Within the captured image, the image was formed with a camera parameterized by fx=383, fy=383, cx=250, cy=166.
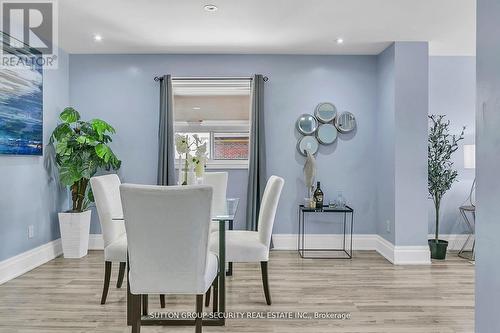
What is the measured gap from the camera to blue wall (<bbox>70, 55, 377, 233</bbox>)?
4.96 metres

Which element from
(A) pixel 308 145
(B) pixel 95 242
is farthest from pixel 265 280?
(B) pixel 95 242

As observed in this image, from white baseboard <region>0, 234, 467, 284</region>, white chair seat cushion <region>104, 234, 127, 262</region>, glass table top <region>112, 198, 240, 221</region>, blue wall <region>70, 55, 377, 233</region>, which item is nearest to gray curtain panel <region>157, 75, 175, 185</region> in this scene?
blue wall <region>70, 55, 377, 233</region>

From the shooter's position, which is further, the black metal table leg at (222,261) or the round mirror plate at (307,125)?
the round mirror plate at (307,125)

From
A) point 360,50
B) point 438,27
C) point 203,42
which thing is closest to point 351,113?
point 360,50

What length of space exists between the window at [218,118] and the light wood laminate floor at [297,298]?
5.03 ft

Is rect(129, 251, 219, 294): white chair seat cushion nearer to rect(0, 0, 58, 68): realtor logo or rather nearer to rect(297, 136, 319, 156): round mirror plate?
rect(0, 0, 58, 68): realtor logo

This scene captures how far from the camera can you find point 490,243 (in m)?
1.81

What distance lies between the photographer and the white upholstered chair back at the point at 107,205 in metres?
2.86

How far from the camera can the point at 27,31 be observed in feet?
12.9

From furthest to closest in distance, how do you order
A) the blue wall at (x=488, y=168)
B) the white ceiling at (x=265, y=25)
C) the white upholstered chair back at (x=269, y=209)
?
1. the white ceiling at (x=265, y=25)
2. the white upholstered chair back at (x=269, y=209)
3. the blue wall at (x=488, y=168)

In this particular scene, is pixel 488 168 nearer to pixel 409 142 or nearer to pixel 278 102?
pixel 409 142

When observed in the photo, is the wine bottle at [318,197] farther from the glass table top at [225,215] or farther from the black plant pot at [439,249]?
the glass table top at [225,215]

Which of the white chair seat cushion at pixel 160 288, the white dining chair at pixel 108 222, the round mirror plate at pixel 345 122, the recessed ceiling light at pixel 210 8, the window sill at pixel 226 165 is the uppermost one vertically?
the recessed ceiling light at pixel 210 8

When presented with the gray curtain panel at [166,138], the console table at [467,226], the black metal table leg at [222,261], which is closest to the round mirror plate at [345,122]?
the console table at [467,226]
